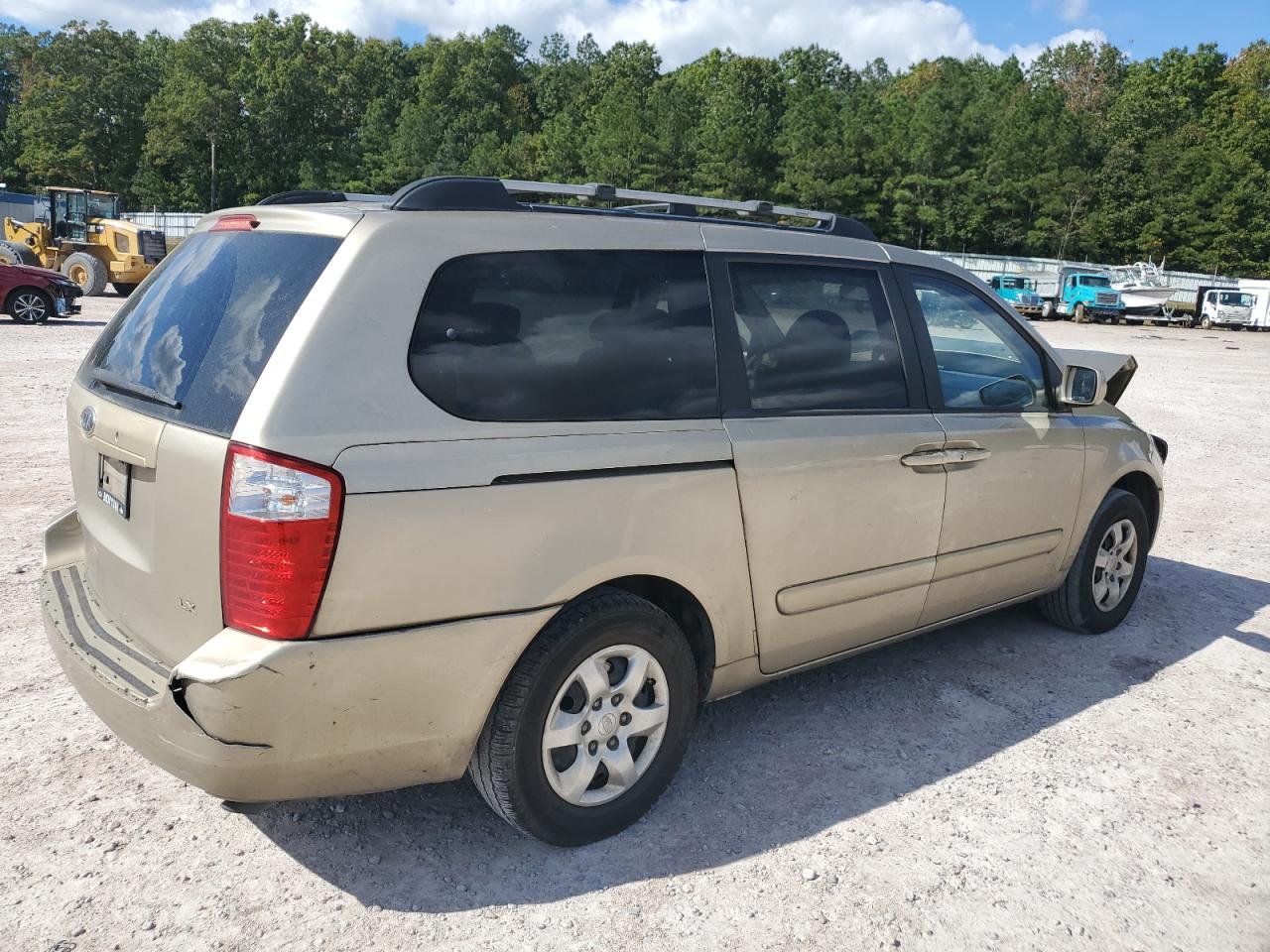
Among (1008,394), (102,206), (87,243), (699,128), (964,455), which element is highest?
(699,128)

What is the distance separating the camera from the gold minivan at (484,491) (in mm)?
2438

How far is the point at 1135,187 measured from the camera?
2803 inches

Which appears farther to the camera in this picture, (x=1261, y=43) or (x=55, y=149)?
(x=1261, y=43)

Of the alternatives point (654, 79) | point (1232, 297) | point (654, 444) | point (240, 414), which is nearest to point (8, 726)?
point (240, 414)

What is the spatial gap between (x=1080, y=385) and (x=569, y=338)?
2.77 m

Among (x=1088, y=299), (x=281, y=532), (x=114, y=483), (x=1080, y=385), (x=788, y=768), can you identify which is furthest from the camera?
(x=1088, y=299)

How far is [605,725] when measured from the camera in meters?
2.99

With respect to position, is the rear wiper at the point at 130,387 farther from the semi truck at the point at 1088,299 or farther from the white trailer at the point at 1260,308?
the white trailer at the point at 1260,308

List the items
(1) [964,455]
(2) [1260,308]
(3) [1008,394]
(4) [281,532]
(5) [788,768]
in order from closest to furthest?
(4) [281,532] < (5) [788,768] < (1) [964,455] < (3) [1008,394] < (2) [1260,308]

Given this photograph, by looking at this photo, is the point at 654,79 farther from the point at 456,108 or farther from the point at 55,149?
the point at 55,149

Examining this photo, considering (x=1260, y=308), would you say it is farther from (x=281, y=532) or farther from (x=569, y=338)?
(x=281, y=532)

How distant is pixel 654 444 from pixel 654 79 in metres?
123

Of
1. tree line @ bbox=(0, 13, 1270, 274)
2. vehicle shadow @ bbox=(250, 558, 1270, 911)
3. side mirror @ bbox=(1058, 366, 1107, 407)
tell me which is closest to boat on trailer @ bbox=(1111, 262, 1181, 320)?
tree line @ bbox=(0, 13, 1270, 274)

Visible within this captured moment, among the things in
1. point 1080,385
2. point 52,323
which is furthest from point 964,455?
point 52,323
